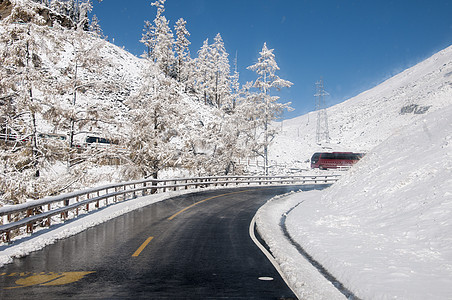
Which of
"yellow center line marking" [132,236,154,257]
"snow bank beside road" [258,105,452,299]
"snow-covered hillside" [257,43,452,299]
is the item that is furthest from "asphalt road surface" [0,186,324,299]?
"snow bank beside road" [258,105,452,299]

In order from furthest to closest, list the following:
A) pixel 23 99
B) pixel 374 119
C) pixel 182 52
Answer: pixel 374 119, pixel 182 52, pixel 23 99

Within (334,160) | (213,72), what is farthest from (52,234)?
(213,72)

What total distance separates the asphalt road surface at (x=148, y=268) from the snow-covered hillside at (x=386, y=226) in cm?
80

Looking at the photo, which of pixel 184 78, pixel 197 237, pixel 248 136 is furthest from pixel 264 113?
pixel 184 78

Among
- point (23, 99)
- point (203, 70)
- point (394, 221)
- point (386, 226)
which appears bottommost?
point (386, 226)

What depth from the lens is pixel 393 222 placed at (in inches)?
307

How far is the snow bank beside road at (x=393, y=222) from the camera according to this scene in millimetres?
5102

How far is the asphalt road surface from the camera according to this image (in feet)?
15.5

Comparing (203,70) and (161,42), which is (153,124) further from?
(203,70)

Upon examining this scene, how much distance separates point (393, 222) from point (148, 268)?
5.89 metres

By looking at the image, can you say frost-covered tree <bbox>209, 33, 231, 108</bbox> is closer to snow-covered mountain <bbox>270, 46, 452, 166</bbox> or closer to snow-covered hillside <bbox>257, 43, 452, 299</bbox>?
snow-covered mountain <bbox>270, 46, 452, 166</bbox>

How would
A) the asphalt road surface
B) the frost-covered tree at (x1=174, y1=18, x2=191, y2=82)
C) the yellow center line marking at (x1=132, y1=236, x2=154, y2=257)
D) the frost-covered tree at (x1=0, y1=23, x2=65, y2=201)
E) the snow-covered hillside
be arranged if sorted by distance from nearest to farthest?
the asphalt road surface, the snow-covered hillside, the yellow center line marking at (x1=132, y1=236, x2=154, y2=257), the frost-covered tree at (x1=0, y1=23, x2=65, y2=201), the frost-covered tree at (x1=174, y1=18, x2=191, y2=82)

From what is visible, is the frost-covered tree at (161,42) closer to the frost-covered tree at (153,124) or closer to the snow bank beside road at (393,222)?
the frost-covered tree at (153,124)

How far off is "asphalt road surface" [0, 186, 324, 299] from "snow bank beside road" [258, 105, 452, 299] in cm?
127
